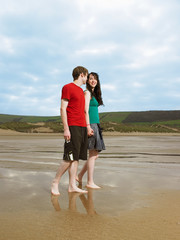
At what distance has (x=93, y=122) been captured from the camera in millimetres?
4906

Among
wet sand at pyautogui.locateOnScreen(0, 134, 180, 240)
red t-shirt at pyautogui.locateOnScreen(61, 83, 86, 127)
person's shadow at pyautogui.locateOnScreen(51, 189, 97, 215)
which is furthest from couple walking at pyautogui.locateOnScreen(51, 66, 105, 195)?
wet sand at pyautogui.locateOnScreen(0, 134, 180, 240)

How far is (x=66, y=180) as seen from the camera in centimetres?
530

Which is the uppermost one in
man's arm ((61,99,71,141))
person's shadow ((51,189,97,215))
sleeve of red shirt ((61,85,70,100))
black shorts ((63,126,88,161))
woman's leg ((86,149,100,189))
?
sleeve of red shirt ((61,85,70,100))

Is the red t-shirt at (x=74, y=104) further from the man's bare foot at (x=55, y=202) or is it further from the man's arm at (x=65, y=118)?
→ the man's bare foot at (x=55, y=202)

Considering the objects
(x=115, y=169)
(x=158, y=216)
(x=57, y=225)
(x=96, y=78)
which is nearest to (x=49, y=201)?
(x=57, y=225)

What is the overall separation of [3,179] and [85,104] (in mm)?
2249

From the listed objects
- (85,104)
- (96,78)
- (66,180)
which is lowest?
(66,180)

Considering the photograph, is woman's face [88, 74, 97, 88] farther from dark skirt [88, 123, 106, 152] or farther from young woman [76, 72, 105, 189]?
dark skirt [88, 123, 106, 152]

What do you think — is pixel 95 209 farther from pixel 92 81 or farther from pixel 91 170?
pixel 92 81

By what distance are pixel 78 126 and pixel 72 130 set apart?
0.43ft

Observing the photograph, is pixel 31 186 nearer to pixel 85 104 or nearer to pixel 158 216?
pixel 85 104

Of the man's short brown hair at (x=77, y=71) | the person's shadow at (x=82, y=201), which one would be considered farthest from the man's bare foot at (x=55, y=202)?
the man's short brown hair at (x=77, y=71)

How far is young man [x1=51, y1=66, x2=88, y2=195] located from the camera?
164 inches

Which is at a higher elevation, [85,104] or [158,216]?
[85,104]
